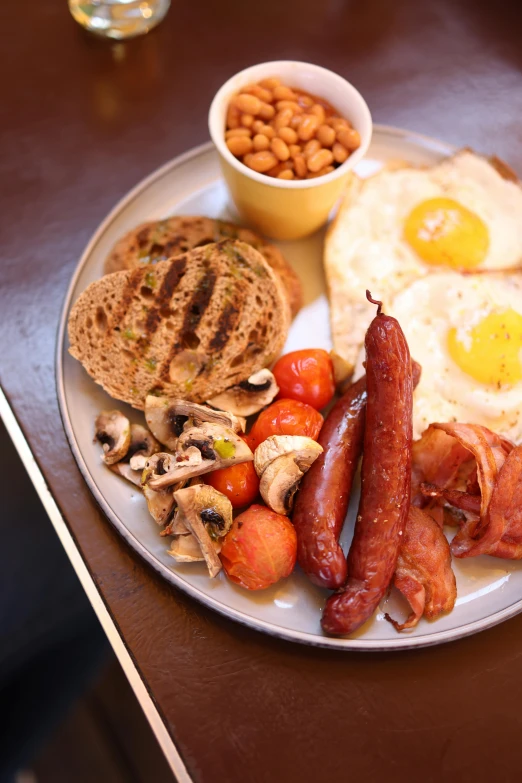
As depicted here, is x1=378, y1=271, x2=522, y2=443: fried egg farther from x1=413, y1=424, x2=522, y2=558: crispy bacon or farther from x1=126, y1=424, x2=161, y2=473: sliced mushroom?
x1=126, y1=424, x2=161, y2=473: sliced mushroom

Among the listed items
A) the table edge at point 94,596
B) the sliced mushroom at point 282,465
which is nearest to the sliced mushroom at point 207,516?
the sliced mushroom at point 282,465

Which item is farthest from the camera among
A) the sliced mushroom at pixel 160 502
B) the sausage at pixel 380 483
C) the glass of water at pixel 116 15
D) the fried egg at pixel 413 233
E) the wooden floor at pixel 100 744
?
the glass of water at pixel 116 15

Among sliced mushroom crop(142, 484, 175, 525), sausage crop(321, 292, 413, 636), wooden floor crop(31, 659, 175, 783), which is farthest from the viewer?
wooden floor crop(31, 659, 175, 783)

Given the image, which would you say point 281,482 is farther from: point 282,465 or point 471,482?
point 471,482

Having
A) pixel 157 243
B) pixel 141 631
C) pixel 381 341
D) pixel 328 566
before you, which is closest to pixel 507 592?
pixel 328 566

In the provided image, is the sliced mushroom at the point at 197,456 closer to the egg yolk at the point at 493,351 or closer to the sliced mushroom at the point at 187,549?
the sliced mushroom at the point at 187,549

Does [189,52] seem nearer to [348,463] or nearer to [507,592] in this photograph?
[348,463]

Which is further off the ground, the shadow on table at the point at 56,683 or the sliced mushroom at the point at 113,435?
the sliced mushroom at the point at 113,435

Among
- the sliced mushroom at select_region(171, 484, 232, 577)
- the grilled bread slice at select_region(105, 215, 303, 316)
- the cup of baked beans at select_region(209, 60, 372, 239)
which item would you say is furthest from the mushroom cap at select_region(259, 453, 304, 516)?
the cup of baked beans at select_region(209, 60, 372, 239)
